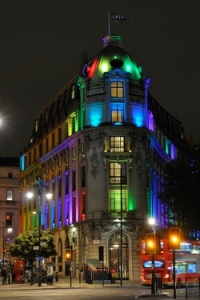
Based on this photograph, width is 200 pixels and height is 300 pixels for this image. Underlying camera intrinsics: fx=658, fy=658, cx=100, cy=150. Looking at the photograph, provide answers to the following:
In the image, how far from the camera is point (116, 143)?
7794cm

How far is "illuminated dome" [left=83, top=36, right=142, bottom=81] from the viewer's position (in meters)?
79.8

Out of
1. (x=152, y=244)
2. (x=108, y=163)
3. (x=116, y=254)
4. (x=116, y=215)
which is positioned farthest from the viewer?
(x=108, y=163)

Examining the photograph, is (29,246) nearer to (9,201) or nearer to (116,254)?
(116,254)

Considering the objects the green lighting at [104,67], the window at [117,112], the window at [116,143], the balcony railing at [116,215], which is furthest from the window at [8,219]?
the green lighting at [104,67]

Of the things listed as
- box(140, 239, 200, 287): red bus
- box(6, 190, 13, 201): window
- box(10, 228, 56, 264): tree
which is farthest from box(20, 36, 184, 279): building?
box(6, 190, 13, 201): window

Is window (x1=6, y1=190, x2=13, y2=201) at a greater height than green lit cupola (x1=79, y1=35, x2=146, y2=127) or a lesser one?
lesser

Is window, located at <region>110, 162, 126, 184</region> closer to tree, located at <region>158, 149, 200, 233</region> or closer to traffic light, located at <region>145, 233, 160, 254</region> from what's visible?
tree, located at <region>158, 149, 200, 233</region>

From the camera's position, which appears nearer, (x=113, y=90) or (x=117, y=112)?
(x=117, y=112)

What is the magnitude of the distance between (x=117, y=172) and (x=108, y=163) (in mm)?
1543

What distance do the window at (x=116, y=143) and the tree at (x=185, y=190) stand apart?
23.5ft

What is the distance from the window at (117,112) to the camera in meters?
78.2

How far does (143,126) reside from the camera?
79.3m

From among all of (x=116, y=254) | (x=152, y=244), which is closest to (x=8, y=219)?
(x=116, y=254)

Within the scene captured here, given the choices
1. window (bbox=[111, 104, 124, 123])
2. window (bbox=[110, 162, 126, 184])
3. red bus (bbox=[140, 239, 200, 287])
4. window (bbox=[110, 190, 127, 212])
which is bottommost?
red bus (bbox=[140, 239, 200, 287])
